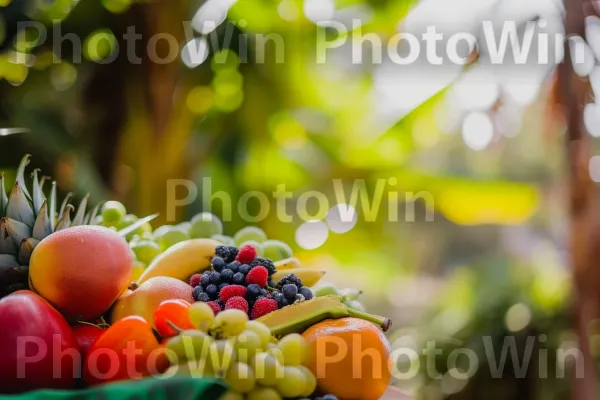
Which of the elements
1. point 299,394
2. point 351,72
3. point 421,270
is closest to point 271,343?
point 299,394

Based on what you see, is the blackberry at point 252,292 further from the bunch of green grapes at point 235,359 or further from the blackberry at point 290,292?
the bunch of green grapes at point 235,359

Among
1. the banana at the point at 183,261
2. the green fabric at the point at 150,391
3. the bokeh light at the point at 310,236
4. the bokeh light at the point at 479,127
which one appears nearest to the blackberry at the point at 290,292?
the banana at the point at 183,261

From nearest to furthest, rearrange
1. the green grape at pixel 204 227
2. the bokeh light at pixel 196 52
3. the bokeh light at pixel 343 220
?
the green grape at pixel 204 227, the bokeh light at pixel 196 52, the bokeh light at pixel 343 220

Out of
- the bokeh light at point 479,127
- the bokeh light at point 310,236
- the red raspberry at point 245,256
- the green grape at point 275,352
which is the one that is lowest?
the bokeh light at point 310,236

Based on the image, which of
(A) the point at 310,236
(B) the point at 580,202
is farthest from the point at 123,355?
(A) the point at 310,236

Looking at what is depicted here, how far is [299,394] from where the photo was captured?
2.78ft

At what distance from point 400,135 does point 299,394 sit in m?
2.38

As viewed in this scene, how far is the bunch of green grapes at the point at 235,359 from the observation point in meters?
0.82

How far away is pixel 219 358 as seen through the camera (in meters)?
0.82

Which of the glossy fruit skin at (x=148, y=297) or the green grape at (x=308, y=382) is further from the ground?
the glossy fruit skin at (x=148, y=297)

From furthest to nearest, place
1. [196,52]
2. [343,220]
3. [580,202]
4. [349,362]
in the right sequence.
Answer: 1. [343,220]
2. [196,52]
3. [580,202]
4. [349,362]

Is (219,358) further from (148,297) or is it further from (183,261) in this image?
(183,261)

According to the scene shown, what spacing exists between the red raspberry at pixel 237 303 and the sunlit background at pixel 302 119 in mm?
1785

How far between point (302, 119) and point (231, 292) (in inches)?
94.4
